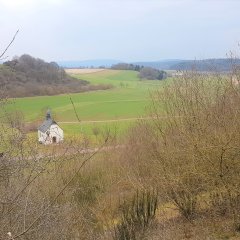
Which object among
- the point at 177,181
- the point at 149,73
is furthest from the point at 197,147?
the point at 149,73

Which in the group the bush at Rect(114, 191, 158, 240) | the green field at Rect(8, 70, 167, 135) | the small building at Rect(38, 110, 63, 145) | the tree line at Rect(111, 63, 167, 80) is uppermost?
the small building at Rect(38, 110, 63, 145)

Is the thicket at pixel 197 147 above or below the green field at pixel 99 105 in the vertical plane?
above

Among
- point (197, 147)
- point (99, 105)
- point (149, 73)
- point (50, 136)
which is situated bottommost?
point (99, 105)

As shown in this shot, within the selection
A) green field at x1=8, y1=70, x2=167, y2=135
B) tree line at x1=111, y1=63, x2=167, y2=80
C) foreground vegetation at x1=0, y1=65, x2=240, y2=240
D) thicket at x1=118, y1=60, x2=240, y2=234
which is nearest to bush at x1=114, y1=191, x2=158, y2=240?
foreground vegetation at x1=0, y1=65, x2=240, y2=240

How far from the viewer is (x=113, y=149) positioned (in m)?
19.9

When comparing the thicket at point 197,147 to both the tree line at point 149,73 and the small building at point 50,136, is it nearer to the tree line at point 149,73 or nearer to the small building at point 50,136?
the small building at point 50,136

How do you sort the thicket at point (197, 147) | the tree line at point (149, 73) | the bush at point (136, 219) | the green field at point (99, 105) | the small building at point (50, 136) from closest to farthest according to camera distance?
the small building at point (50, 136)
the bush at point (136, 219)
the thicket at point (197, 147)
the green field at point (99, 105)
the tree line at point (149, 73)

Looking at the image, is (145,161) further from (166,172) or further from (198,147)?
(198,147)

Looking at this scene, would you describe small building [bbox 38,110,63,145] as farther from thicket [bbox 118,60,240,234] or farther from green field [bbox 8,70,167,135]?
green field [bbox 8,70,167,135]

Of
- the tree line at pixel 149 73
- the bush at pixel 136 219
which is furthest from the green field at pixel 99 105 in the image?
the bush at pixel 136 219

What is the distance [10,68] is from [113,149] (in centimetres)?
1543

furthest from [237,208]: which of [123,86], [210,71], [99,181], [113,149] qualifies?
[123,86]

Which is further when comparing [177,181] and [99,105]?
[99,105]

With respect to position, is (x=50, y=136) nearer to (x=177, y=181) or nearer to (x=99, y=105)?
(x=177, y=181)
